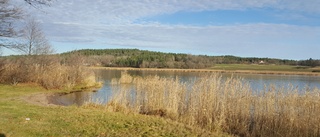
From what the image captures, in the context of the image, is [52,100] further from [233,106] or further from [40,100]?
[233,106]

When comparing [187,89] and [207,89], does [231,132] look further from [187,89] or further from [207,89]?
[187,89]

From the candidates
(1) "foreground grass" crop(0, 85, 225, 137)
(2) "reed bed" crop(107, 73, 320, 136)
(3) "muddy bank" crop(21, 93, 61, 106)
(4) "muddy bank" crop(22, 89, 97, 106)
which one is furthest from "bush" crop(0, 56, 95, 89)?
(1) "foreground grass" crop(0, 85, 225, 137)

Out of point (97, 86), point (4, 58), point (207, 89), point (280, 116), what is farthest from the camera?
point (97, 86)

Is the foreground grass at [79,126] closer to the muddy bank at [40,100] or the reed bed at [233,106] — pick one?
the reed bed at [233,106]

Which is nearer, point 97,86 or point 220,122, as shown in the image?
point 220,122

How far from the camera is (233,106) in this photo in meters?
10.4

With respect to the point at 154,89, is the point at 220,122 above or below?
below

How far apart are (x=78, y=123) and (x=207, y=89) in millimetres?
5068

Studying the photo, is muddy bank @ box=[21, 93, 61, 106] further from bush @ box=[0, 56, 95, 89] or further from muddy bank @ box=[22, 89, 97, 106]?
bush @ box=[0, 56, 95, 89]

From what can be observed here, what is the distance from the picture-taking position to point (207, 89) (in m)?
11.1

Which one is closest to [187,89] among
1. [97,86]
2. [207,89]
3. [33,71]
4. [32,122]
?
[207,89]

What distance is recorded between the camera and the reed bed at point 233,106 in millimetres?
9094

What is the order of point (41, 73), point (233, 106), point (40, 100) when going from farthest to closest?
point (41, 73)
point (40, 100)
point (233, 106)

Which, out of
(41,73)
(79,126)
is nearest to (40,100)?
(41,73)
